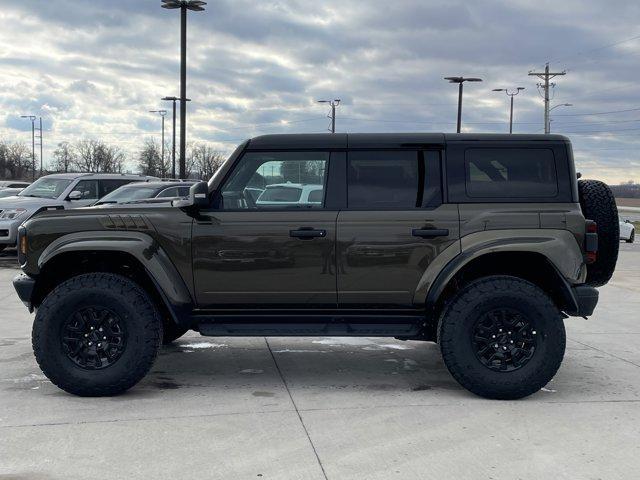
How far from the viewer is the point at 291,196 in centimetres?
514

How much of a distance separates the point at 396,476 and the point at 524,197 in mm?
2349

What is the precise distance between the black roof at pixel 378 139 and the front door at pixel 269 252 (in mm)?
328

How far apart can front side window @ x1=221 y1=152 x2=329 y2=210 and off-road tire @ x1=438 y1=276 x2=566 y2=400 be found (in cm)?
128

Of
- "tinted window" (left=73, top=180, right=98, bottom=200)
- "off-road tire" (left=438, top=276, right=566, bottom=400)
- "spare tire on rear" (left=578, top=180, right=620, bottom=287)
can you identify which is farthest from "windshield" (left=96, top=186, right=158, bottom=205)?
"spare tire on rear" (left=578, top=180, right=620, bottom=287)

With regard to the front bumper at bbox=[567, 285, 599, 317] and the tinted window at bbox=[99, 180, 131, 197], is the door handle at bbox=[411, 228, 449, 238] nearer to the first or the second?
the front bumper at bbox=[567, 285, 599, 317]

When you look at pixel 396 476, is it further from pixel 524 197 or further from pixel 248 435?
pixel 524 197

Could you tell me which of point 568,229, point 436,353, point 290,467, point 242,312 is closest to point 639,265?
point 436,353

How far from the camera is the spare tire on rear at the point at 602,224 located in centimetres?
523

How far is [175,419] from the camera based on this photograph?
4.55 meters

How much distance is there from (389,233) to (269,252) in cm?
85

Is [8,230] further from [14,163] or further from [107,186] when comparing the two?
[14,163]

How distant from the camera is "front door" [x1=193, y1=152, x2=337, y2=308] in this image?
500 centimetres

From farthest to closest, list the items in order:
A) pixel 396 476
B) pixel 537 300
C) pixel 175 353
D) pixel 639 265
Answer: pixel 639 265, pixel 175 353, pixel 537 300, pixel 396 476

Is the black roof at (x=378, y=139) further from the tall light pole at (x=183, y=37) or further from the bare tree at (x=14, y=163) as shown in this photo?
the bare tree at (x=14, y=163)
